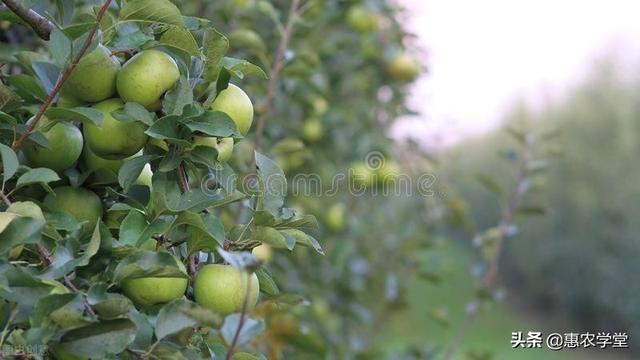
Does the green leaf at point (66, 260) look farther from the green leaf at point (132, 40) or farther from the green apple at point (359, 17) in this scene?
the green apple at point (359, 17)

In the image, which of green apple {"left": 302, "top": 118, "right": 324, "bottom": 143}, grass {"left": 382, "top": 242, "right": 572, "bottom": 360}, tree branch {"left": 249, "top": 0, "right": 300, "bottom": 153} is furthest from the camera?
grass {"left": 382, "top": 242, "right": 572, "bottom": 360}

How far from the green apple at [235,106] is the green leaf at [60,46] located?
0.13m

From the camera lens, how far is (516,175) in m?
2.01

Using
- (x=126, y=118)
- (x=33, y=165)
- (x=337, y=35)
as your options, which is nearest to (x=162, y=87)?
(x=126, y=118)

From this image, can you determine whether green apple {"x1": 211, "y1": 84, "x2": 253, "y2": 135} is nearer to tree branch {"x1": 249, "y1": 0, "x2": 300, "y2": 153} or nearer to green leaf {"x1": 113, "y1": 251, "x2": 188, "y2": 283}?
green leaf {"x1": 113, "y1": 251, "x2": 188, "y2": 283}

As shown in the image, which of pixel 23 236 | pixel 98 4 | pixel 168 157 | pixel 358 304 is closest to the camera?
pixel 23 236

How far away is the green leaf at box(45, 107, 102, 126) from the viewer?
2.10 ft

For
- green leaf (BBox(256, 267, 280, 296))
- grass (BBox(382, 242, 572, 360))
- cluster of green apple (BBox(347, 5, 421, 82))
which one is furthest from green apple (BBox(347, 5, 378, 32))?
grass (BBox(382, 242, 572, 360))

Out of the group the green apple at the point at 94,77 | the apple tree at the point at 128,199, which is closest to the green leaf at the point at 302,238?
the apple tree at the point at 128,199

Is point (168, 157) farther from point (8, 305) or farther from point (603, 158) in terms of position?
point (603, 158)

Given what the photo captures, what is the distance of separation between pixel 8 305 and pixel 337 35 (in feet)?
6.06

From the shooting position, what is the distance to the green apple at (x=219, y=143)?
691 mm

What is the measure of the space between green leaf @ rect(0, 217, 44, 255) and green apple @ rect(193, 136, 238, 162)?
0.16 m

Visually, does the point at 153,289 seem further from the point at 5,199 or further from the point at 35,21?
the point at 35,21
